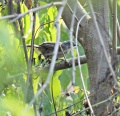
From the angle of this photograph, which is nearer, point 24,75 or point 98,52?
point 24,75

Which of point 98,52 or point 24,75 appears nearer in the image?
point 24,75

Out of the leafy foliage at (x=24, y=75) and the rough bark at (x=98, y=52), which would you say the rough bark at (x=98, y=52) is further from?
the leafy foliage at (x=24, y=75)

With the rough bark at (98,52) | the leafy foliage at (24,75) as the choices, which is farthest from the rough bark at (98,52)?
the leafy foliage at (24,75)

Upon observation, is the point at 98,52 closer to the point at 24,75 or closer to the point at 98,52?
the point at 98,52

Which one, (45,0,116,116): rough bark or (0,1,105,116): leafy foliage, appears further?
(45,0,116,116): rough bark

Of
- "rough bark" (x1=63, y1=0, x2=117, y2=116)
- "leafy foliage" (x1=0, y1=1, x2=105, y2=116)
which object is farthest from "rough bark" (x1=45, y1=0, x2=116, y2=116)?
"leafy foliage" (x1=0, y1=1, x2=105, y2=116)

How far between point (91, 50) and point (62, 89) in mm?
466

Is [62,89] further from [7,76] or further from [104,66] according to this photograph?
[7,76]

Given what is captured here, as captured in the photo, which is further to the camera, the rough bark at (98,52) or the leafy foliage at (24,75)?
the rough bark at (98,52)

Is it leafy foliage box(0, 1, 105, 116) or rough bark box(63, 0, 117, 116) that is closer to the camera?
leafy foliage box(0, 1, 105, 116)

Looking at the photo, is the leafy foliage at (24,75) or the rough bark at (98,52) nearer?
the leafy foliage at (24,75)

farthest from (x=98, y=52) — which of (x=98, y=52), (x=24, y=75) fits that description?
(x=24, y=75)

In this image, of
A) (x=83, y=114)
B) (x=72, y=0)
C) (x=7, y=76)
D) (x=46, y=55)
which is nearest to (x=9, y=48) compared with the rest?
(x=7, y=76)

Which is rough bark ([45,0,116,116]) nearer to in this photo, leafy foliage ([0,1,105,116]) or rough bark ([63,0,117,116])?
rough bark ([63,0,117,116])
